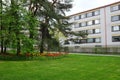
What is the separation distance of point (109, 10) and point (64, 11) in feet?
64.8

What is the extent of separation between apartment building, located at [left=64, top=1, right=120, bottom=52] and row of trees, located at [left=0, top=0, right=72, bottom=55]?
50.1 ft

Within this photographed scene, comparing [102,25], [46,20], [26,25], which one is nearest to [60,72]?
[26,25]

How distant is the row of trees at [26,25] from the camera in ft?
73.8

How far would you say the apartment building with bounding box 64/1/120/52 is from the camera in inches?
1887

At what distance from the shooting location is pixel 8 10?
23516 mm

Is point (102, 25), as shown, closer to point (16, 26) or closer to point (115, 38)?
point (115, 38)

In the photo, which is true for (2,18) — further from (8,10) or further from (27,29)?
(27,29)

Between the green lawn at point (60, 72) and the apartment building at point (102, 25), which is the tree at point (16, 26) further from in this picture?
the apartment building at point (102, 25)

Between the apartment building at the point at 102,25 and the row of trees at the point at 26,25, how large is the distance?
50.1ft

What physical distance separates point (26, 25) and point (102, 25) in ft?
101

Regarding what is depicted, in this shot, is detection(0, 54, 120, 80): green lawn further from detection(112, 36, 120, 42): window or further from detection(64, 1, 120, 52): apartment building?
detection(112, 36, 120, 42): window

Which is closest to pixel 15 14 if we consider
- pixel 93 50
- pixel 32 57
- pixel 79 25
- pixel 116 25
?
pixel 32 57

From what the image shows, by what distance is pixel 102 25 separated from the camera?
51.4m

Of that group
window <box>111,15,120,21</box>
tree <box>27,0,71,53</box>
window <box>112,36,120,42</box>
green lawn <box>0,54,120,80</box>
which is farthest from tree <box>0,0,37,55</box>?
window <box>111,15,120,21</box>
